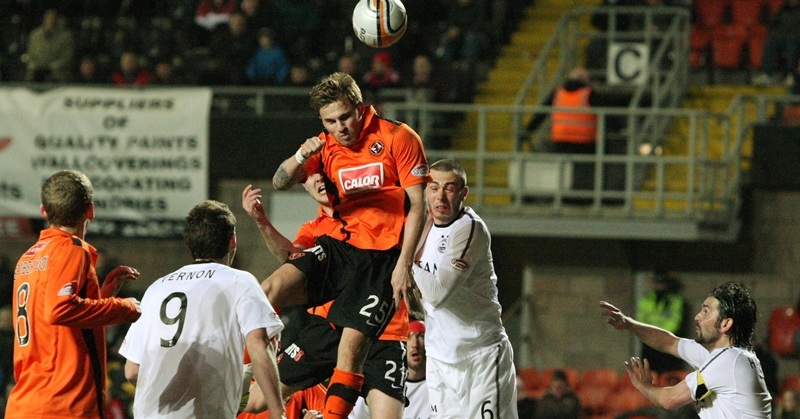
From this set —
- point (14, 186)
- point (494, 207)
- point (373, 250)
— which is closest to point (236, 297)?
point (373, 250)

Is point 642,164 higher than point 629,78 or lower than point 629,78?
lower

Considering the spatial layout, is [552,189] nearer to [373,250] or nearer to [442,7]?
[442,7]

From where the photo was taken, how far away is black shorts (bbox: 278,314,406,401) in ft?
21.8

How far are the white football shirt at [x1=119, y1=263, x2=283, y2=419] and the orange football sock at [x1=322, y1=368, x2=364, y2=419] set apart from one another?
1.13 m

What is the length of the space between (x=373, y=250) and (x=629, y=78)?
7.79 metres

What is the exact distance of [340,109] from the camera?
6.36m

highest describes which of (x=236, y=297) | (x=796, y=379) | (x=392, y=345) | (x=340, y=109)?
(x=340, y=109)

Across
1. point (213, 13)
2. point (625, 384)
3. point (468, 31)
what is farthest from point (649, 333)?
point (213, 13)

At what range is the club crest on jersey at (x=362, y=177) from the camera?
648 cm

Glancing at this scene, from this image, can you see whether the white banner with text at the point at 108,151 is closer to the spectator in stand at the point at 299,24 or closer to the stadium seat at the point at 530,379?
the spectator in stand at the point at 299,24

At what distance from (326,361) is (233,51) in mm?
8585

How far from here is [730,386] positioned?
225 inches

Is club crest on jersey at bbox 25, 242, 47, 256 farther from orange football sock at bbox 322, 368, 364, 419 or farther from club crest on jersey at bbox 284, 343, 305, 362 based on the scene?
club crest on jersey at bbox 284, 343, 305, 362

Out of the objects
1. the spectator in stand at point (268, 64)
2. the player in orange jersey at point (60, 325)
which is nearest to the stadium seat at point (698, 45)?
the spectator in stand at point (268, 64)
